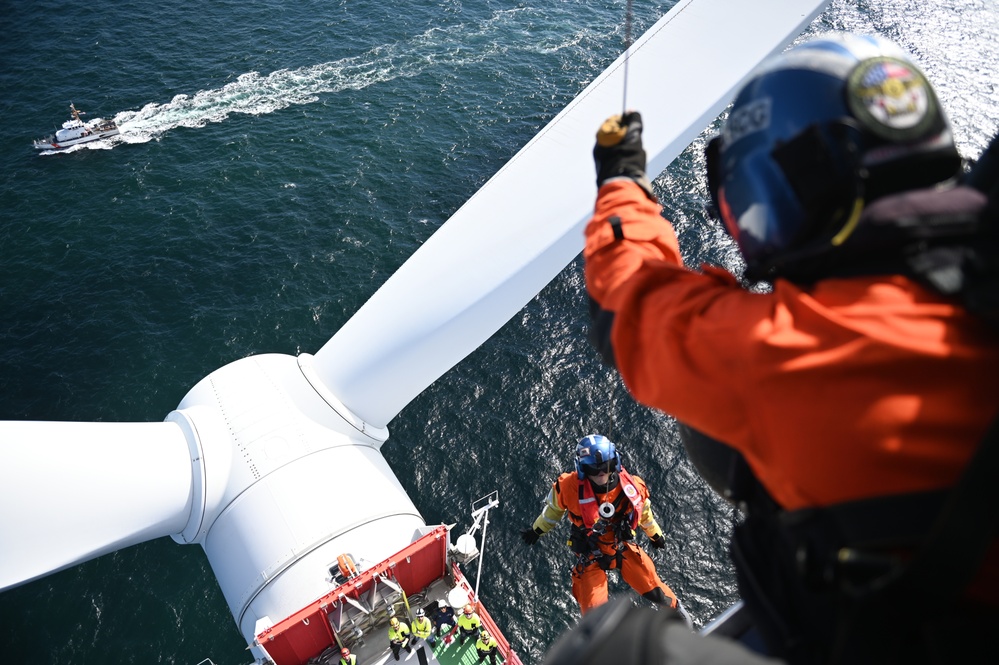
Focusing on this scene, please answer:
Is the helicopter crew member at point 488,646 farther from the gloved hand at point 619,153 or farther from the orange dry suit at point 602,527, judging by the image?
the gloved hand at point 619,153

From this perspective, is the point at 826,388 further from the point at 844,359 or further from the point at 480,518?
the point at 480,518

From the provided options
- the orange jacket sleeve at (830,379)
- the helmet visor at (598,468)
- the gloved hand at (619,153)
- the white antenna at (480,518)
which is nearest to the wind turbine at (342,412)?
the white antenna at (480,518)

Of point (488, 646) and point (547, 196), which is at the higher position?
point (547, 196)

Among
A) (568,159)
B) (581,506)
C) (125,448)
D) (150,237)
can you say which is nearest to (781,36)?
(568,159)

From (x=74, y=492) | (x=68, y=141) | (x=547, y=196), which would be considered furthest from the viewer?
(x=68, y=141)

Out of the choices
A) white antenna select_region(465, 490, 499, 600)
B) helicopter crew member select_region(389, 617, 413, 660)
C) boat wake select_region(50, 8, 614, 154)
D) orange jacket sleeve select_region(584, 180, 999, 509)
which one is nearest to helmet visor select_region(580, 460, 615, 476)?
white antenna select_region(465, 490, 499, 600)

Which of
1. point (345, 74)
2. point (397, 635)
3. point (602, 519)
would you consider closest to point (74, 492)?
point (397, 635)
